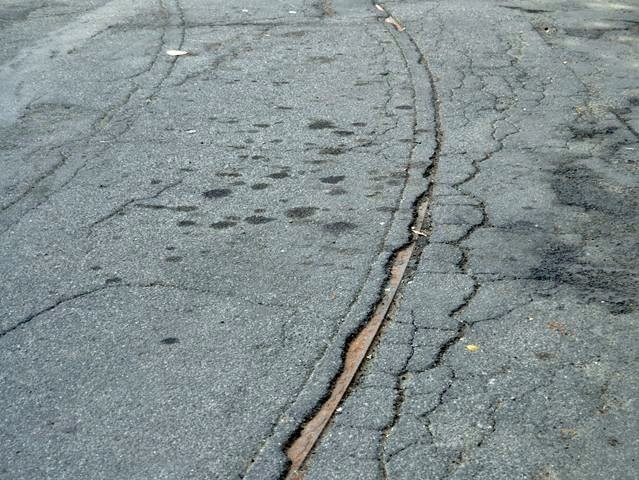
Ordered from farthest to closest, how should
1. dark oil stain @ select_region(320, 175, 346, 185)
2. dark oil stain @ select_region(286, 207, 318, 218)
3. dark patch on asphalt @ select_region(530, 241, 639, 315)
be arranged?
dark oil stain @ select_region(320, 175, 346, 185)
dark oil stain @ select_region(286, 207, 318, 218)
dark patch on asphalt @ select_region(530, 241, 639, 315)

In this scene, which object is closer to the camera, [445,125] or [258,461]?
[258,461]

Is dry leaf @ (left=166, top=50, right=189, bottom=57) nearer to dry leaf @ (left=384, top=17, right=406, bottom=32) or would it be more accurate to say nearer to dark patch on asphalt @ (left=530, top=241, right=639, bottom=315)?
dry leaf @ (left=384, top=17, right=406, bottom=32)

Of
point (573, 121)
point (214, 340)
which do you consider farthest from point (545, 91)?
point (214, 340)

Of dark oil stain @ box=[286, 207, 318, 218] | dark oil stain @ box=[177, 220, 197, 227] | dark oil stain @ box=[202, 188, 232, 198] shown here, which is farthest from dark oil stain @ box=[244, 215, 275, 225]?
dark oil stain @ box=[202, 188, 232, 198]

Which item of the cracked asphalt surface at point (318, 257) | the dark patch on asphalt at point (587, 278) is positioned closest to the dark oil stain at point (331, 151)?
the cracked asphalt surface at point (318, 257)

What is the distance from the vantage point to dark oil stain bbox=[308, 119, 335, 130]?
8492 millimetres

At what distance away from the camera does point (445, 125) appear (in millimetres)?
8531

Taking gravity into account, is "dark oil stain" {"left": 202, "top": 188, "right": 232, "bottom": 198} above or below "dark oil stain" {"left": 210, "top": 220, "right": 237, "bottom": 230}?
below

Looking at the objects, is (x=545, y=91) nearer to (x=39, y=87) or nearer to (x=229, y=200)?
(x=229, y=200)

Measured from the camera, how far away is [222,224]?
6574mm

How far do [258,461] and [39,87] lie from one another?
22.5ft

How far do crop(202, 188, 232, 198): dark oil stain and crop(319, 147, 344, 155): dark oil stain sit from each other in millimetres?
1071

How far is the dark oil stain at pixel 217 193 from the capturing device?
7062 mm

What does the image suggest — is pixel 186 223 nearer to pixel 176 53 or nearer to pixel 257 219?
pixel 257 219
